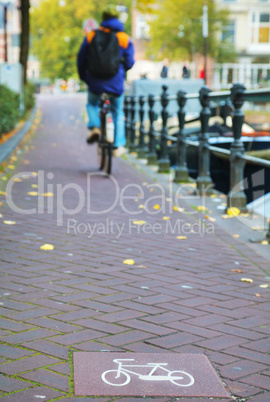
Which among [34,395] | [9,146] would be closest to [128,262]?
[34,395]

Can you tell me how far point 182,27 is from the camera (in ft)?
144

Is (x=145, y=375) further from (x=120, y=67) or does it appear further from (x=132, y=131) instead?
(x=132, y=131)

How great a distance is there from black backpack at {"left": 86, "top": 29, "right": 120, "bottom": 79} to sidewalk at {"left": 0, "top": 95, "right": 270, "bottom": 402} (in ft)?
7.26

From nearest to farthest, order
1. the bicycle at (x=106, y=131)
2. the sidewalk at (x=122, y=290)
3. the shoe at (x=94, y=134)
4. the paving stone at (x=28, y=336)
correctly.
A: the sidewalk at (x=122, y=290), the paving stone at (x=28, y=336), the bicycle at (x=106, y=131), the shoe at (x=94, y=134)

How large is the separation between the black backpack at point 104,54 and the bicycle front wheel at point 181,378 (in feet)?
22.8

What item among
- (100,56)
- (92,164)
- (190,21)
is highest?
(190,21)

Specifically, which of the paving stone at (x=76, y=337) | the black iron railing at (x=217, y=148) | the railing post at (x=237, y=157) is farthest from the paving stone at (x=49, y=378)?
the railing post at (x=237, y=157)

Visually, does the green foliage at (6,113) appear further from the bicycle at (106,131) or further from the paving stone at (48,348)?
the paving stone at (48,348)

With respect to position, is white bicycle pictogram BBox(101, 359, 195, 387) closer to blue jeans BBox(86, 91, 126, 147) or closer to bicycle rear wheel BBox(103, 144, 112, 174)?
bicycle rear wheel BBox(103, 144, 112, 174)

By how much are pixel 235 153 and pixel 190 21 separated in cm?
3886

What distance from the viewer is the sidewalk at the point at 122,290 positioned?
10.2ft

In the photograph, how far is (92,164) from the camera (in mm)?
11633

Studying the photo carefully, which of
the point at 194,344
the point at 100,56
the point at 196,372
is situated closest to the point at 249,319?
the point at 194,344

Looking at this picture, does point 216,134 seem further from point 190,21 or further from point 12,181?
point 190,21
